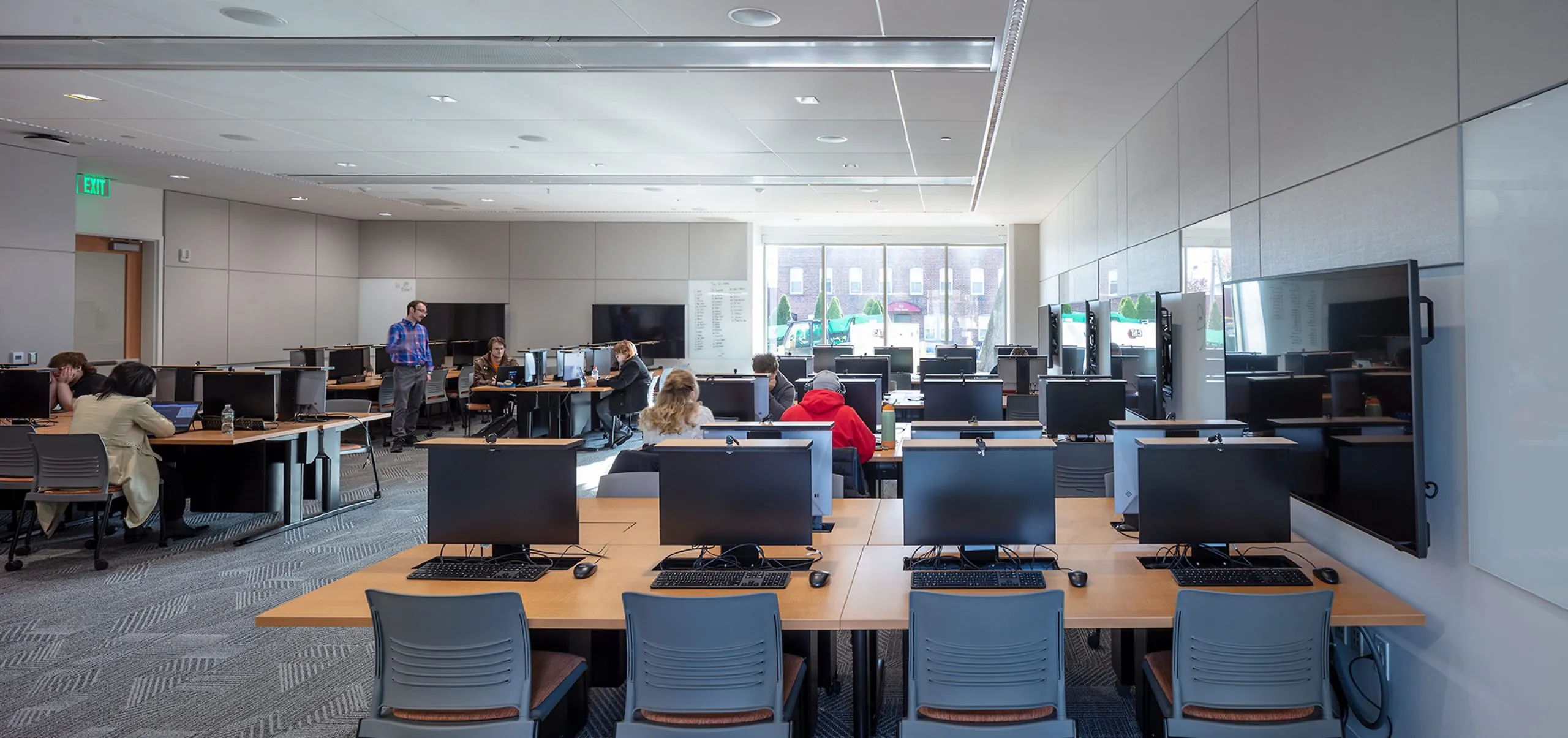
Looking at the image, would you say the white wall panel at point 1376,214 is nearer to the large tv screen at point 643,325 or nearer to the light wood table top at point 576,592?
the light wood table top at point 576,592

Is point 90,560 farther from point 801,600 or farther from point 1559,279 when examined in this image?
point 1559,279

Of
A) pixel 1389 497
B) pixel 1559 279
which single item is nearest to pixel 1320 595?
pixel 1389 497

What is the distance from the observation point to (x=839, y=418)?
4.87 m

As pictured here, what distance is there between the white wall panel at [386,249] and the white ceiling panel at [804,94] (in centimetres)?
941

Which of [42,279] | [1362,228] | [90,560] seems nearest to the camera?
[1362,228]

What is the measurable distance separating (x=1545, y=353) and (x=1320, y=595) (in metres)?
0.84

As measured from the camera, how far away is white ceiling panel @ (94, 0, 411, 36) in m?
4.42

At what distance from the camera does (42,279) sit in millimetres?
8352

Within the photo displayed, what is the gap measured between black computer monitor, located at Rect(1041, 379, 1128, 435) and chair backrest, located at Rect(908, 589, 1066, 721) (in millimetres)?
3194

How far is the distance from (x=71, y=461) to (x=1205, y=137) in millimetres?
7234

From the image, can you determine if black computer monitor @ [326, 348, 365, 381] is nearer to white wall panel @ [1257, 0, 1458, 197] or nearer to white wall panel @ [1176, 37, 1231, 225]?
white wall panel @ [1176, 37, 1231, 225]

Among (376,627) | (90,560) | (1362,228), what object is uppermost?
(1362,228)

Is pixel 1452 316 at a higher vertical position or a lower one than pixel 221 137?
lower

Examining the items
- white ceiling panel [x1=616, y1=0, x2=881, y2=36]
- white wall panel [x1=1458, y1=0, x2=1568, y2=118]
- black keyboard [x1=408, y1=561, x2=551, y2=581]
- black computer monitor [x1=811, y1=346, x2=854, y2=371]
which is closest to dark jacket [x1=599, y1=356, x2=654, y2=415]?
black computer monitor [x1=811, y1=346, x2=854, y2=371]
